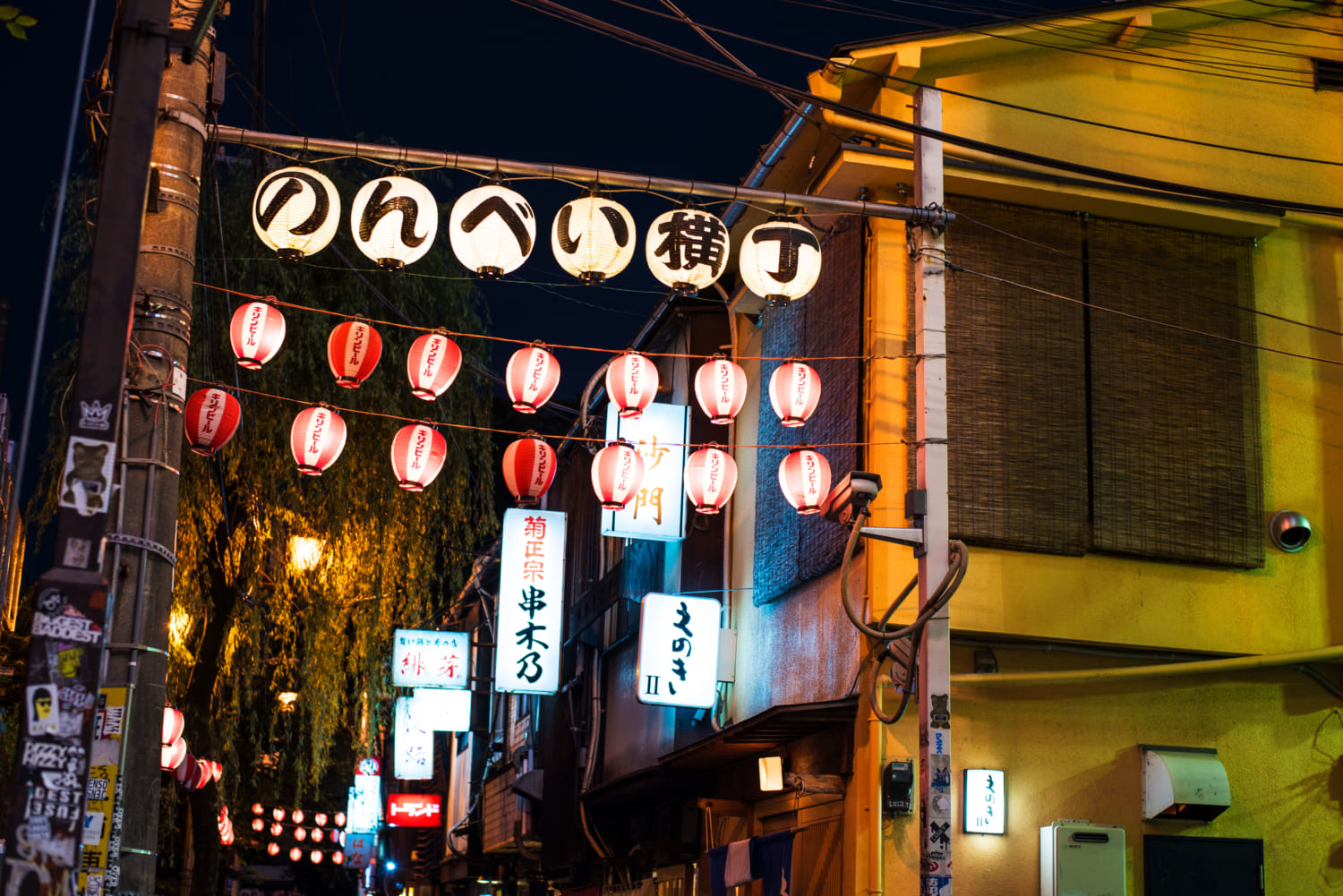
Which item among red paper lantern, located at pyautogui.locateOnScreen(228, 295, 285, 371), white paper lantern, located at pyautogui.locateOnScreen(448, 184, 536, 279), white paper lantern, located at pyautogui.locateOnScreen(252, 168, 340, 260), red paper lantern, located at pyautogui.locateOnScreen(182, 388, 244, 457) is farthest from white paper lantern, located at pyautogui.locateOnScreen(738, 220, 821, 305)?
red paper lantern, located at pyautogui.locateOnScreen(182, 388, 244, 457)

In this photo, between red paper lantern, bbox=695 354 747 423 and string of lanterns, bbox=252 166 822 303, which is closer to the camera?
string of lanterns, bbox=252 166 822 303

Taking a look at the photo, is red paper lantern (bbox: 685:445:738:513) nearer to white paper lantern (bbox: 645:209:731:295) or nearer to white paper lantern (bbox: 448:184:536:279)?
white paper lantern (bbox: 645:209:731:295)

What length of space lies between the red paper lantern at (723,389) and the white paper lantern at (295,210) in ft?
16.3

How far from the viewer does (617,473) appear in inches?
655

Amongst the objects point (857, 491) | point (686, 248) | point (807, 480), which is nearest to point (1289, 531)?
point (807, 480)

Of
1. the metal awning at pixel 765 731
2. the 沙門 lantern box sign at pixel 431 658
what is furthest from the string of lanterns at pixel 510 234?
the 沙門 lantern box sign at pixel 431 658

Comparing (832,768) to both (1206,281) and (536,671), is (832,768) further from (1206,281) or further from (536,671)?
(536,671)

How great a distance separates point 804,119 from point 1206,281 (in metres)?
5.12

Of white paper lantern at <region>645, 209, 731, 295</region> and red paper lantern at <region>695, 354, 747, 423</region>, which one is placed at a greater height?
white paper lantern at <region>645, 209, 731, 295</region>

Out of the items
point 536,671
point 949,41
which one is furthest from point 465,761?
point 949,41

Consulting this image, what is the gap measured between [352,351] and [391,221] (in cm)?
228

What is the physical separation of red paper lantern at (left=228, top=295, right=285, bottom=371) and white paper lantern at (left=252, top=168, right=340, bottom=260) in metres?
1.57

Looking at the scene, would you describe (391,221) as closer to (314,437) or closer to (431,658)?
(314,437)

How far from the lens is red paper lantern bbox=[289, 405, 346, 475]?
1513 cm
